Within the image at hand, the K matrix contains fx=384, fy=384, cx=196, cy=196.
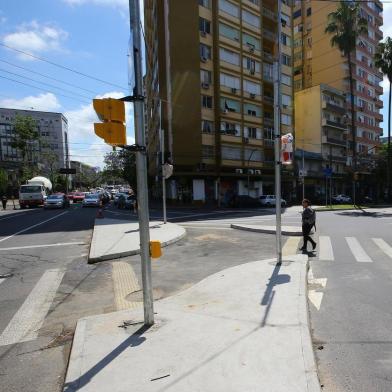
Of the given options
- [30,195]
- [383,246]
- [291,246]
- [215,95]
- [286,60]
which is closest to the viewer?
[383,246]

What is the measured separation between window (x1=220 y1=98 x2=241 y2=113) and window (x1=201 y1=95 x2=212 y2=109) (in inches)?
59.9

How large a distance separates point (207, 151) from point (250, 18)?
19133 millimetres

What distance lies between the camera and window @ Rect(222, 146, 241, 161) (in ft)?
152

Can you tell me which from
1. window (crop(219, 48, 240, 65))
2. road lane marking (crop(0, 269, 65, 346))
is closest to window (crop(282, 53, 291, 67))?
window (crop(219, 48, 240, 65))

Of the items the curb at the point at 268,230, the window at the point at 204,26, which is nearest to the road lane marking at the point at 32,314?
the curb at the point at 268,230

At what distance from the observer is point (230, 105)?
46.9 meters

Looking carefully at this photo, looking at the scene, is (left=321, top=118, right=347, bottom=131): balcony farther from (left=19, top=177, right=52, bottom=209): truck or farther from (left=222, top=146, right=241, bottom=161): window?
(left=19, top=177, right=52, bottom=209): truck

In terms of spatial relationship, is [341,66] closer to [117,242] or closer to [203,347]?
[117,242]

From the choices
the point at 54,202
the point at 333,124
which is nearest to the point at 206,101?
the point at 54,202

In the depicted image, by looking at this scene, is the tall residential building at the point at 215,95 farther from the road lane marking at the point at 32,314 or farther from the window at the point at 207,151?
the road lane marking at the point at 32,314

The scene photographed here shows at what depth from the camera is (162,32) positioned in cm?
4412

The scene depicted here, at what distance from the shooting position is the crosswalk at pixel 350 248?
10.3m

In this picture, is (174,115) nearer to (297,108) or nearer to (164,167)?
(164,167)

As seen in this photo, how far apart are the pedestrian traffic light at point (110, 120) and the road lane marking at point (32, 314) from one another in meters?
2.87
